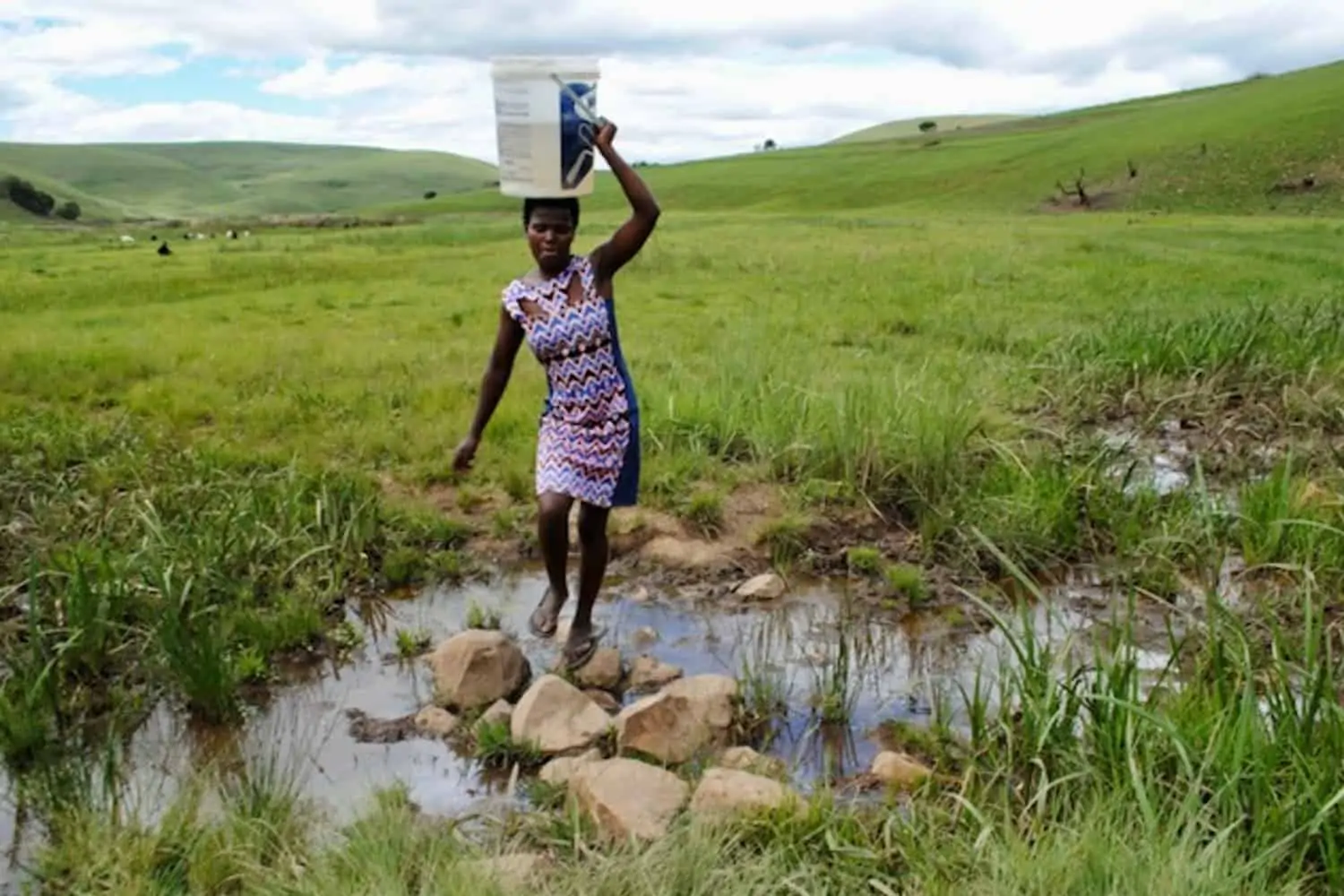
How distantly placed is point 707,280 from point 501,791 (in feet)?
42.6

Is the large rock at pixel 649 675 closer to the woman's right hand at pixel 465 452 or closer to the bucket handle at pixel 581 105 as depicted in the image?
the woman's right hand at pixel 465 452

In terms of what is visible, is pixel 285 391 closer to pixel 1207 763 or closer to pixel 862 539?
pixel 862 539

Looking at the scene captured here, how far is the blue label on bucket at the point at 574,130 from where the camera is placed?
166 inches

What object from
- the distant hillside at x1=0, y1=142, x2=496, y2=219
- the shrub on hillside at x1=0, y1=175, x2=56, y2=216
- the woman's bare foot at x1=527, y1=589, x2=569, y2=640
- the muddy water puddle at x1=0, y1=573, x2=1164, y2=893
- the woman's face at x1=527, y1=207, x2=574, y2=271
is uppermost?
the distant hillside at x1=0, y1=142, x2=496, y2=219

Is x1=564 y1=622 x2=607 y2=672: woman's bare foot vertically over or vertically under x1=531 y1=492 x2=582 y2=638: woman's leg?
under

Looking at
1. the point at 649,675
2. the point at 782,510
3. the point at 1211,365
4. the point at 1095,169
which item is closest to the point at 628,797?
the point at 649,675

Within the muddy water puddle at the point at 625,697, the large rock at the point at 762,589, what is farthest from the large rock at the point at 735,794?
the large rock at the point at 762,589

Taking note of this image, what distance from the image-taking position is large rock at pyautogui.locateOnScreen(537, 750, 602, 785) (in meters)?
3.87

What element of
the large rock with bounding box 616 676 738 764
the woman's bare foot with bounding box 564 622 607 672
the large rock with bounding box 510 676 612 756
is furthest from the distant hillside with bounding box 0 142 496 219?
the large rock with bounding box 616 676 738 764

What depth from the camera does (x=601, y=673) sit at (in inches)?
190

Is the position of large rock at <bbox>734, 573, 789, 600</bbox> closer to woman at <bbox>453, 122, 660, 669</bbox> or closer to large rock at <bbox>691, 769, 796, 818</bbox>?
woman at <bbox>453, 122, 660, 669</bbox>

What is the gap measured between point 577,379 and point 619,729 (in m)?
1.43

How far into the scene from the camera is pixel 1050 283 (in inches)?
600

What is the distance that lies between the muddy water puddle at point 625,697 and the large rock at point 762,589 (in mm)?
58
